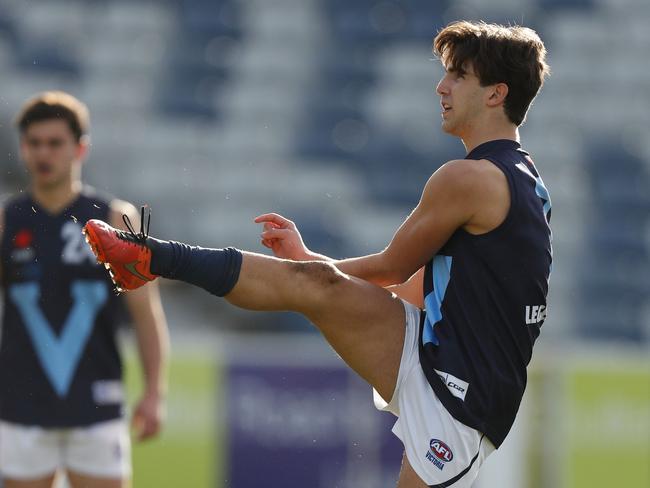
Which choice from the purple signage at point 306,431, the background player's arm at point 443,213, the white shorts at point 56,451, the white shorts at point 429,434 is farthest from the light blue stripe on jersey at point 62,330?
the purple signage at point 306,431

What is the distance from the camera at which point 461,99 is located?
459 centimetres

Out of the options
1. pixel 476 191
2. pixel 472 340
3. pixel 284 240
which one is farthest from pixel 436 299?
pixel 284 240

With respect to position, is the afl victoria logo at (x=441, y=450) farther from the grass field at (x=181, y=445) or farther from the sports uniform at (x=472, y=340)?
the grass field at (x=181, y=445)

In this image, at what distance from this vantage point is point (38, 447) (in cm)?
592

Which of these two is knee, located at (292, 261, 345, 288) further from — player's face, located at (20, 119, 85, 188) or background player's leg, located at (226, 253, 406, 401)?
player's face, located at (20, 119, 85, 188)

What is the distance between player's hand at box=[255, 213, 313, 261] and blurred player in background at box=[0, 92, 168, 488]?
1.30 m

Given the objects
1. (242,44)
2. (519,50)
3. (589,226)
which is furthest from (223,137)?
(519,50)

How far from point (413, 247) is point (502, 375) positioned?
55 cm

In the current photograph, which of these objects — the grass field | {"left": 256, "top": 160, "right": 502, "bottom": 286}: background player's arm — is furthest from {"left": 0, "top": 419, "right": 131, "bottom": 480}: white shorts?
the grass field

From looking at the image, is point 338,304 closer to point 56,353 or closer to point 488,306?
point 488,306

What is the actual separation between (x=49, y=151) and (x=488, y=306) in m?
2.68

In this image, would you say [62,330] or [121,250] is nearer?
A: [121,250]

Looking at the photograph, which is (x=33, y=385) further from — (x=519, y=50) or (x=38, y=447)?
(x=519, y=50)

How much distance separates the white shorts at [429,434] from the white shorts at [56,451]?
1.97 metres
